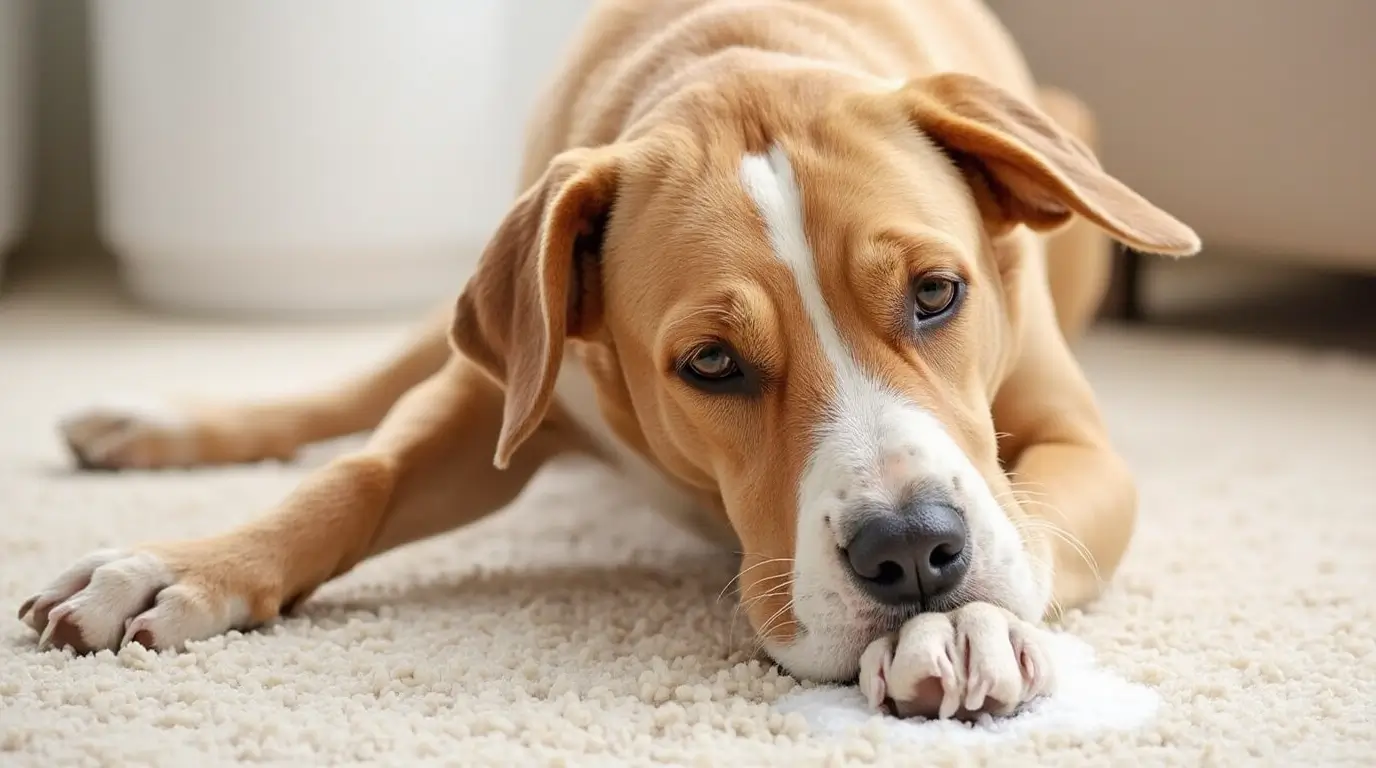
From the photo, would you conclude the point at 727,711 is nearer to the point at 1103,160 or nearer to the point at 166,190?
the point at 1103,160

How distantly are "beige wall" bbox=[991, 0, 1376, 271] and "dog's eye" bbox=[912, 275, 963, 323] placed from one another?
230cm

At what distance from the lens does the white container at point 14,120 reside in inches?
211

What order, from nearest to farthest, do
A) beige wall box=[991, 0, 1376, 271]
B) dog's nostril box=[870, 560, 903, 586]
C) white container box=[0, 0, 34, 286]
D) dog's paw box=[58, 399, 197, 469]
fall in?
dog's nostril box=[870, 560, 903, 586] < dog's paw box=[58, 399, 197, 469] < beige wall box=[991, 0, 1376, 271] < white container box=[0, 0, 34, 286]

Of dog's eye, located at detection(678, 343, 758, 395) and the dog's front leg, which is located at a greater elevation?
dog's eye, located at detection(678, 343, 758, 395)

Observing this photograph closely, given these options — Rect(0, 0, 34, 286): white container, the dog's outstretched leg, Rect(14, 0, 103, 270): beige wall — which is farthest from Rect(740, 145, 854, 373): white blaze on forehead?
Rect(14, 0, 103, 270): beige wall

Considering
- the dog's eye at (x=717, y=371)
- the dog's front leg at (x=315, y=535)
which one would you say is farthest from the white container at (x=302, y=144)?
the dog's eye at (x=717, y=371)

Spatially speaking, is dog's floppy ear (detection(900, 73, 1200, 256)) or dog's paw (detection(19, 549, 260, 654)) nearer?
dog's paw (detection(19, 549, 260, 654))

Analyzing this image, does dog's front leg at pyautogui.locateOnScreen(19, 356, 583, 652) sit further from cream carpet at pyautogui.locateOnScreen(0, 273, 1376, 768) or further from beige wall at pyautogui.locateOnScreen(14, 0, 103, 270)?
beige wall at pyautogui.locateOnScreen(14, 0, 103, 270)

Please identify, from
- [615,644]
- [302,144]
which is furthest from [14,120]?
[615,644]

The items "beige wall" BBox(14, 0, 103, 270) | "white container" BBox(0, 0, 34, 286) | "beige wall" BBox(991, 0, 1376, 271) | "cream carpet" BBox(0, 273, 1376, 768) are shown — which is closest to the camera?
"cream carpet" BBox(0, 273, 1376, 768)

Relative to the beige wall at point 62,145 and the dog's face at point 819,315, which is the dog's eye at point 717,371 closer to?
the dog's face at point 819,315

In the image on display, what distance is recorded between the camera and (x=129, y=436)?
10.6ft

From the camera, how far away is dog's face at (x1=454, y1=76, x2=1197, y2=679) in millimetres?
1886

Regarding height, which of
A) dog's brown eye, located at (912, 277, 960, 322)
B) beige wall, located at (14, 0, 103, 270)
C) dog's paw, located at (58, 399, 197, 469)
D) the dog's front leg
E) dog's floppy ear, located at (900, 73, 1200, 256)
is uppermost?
dog's floppy ear, located at (900, 73, 1200, 256)
